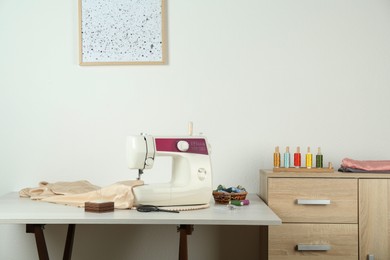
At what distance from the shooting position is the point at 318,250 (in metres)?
2.73

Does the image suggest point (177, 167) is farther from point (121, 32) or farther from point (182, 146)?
point (121, 32)

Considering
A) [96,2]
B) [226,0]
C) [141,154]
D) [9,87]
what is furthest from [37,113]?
[226,0]

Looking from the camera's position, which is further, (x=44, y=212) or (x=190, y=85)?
(x=190, y=85)

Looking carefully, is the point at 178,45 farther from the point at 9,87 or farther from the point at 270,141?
the point at 9,87

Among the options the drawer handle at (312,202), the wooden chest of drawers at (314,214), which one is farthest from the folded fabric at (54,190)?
the drawer handle at (312,202)

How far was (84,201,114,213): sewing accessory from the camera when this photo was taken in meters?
2.40

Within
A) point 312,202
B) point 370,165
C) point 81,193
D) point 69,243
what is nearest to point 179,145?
point 81,193

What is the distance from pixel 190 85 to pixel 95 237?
40.6 inches

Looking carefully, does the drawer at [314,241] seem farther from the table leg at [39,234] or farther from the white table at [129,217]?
the table leg at [39,234]

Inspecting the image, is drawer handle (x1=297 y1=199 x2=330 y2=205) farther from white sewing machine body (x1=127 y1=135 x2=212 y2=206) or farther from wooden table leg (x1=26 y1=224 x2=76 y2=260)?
wooden table leg (x1=26 y1=224 x2=76 y2=260)

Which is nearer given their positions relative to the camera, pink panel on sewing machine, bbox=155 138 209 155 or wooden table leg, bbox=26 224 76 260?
wooden table leg, bbox=26 224 76 260

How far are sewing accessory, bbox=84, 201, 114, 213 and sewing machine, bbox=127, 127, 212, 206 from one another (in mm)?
128

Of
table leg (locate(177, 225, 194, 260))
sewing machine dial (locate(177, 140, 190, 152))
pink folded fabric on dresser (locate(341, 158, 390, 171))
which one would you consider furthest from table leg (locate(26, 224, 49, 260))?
pink folded fabric on dresser (locate(341, 158, 390, 171))

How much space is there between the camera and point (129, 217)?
2273 mm
